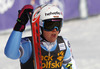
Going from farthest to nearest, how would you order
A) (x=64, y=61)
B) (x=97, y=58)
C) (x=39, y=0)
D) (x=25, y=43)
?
(x=39, y=0), (x=97, y=58), (x=64, y=61), (x=25, y=43)

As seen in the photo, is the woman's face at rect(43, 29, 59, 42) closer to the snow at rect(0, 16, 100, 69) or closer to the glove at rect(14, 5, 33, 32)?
the glove at rect(14, 5, 33, 32)

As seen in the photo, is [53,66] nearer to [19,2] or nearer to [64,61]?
[64,61]

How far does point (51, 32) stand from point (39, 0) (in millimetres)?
8084

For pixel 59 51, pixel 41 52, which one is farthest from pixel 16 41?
pixel 59 51

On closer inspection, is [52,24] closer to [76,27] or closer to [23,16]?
[23,16]

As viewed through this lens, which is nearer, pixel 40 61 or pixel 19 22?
→ pixel 19 22

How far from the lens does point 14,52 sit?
117 inches

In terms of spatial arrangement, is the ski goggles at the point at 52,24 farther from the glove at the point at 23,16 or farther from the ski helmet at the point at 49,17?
the glove at the point at 23,16

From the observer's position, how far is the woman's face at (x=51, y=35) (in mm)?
3046

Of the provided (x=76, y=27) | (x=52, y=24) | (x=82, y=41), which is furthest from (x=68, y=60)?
(x=76, y=27)

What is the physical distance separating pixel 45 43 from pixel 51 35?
19cm

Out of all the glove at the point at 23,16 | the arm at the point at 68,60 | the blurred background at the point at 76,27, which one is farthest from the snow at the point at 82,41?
the glove at the point at 23,16

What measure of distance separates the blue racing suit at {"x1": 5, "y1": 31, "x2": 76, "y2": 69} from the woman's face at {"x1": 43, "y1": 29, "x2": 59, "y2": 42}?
3.7 inches

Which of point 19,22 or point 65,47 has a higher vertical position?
point 19,22
